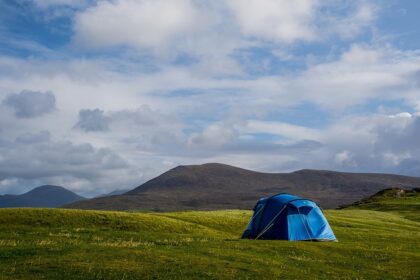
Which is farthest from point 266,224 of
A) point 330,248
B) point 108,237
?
point 108,237

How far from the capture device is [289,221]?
4675 centimetres

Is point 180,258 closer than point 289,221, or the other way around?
point 180,258

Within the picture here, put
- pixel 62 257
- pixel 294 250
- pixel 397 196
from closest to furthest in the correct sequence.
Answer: pixel 62 257 → pixel 294 250 → pixel 397 196

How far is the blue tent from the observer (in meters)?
46.7

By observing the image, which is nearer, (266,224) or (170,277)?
(170,277)

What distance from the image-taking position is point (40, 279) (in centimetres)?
2267

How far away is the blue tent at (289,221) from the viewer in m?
46.7

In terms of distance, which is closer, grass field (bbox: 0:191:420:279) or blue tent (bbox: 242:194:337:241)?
grass field (bbox: 0:191:420:279)

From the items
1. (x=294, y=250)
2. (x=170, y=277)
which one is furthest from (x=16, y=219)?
(x=170, y=277)

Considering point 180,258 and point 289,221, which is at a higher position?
point 289,221

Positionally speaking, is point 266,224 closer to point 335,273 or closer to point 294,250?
point 294,250

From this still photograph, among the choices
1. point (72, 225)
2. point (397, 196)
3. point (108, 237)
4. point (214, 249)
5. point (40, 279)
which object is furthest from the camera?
point (397, 196)

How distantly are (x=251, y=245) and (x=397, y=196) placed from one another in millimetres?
143069

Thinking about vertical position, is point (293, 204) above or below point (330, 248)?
above
